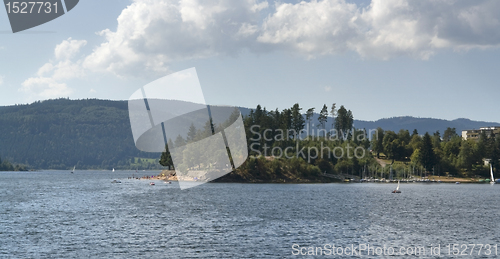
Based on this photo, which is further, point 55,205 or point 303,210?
point 55,205

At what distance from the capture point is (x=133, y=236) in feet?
168

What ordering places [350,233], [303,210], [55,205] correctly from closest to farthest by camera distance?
[350,233] < [303,210] < [55,205]

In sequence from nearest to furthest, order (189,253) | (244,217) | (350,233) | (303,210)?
(189,253), (350,233), (244,217), (303,210)

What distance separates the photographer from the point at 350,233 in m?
55.1

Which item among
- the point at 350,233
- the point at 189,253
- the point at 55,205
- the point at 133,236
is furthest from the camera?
the point at 55,205

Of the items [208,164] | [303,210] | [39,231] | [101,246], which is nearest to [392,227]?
[303,210]

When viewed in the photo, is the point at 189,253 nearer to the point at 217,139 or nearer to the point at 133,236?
the point at 133,236

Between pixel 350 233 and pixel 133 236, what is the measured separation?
85.4 feet

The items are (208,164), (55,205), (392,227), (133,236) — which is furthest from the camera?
(208,164)

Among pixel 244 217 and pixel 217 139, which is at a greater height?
pixel 217 139

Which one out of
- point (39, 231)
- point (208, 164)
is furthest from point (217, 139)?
point (39, 231)

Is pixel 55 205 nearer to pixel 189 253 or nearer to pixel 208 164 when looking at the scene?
pixel 189 253

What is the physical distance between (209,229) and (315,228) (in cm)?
1377

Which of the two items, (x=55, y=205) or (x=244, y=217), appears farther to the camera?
(x=55, y=205)
